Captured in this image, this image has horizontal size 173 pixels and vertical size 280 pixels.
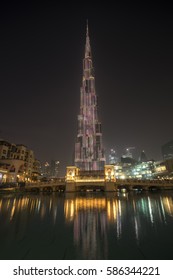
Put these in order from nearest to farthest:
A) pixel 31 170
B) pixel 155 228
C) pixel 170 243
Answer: pixel 170 243 → pixel 155 228 → pixel 31 170

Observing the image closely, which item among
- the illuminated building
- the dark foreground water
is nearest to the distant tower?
the illuminated building

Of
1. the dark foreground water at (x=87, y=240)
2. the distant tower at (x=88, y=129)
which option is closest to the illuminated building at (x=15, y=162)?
the dark foreground water at (x=87, y=240)

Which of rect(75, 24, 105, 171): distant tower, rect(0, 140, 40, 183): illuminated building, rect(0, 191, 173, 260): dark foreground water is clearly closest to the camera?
Answer: rect(0, 191, 173, 260): dark foreground water

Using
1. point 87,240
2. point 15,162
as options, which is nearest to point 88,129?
point 15,162

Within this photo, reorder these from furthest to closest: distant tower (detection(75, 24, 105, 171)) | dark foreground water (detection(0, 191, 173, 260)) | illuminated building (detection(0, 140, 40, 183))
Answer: distant tower (detection(75, 24, 105, 171)) → illuminated building (detection(0, 140, 40, 183)) → dark foreground water (detection(0, 191, 173, 260))

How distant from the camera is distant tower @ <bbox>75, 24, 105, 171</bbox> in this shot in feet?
507

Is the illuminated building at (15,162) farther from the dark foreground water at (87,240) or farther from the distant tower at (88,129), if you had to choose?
the distant tower at (88,129)

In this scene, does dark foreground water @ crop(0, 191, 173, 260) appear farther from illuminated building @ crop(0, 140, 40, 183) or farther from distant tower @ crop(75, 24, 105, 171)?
distant tower @ crop(75, 24, 105, 171)

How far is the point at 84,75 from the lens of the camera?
18912 cm

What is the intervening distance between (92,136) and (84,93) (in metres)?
54.3

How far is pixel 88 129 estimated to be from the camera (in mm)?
164875

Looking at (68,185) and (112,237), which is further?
(68,185)
